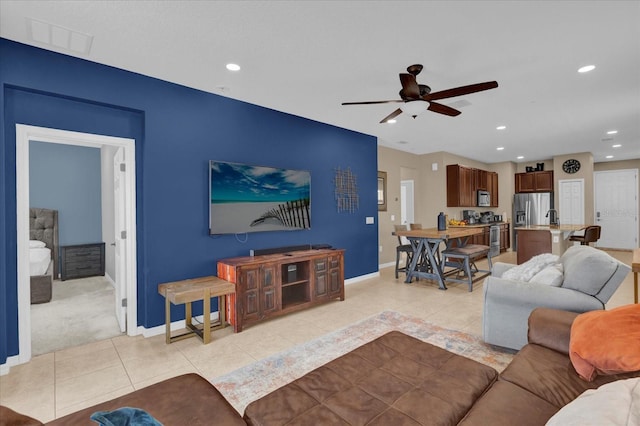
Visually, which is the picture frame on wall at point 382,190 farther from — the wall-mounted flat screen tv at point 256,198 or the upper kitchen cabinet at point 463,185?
the wall-mounted flat screen tv at point 256,198

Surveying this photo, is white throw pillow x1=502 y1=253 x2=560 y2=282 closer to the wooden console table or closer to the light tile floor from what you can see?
the light tile floor

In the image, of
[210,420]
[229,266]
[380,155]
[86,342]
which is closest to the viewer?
[210,420]

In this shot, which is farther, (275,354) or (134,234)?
(134,234)

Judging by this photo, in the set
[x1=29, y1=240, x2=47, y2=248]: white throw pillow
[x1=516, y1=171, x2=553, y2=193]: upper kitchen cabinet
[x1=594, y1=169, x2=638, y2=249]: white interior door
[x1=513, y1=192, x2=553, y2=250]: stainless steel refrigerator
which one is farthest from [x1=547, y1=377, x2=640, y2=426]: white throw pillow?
[x1=594, y1=169, x2=638, y2=249]: white interior door

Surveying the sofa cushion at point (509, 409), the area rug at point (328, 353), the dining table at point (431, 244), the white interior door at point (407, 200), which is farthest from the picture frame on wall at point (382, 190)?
the sofa cushion at point (509, 409)

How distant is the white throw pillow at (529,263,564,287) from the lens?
2543 millimetres

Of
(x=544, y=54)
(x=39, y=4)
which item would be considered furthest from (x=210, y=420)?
(x=544, y=54)

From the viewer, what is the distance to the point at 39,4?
210 cm

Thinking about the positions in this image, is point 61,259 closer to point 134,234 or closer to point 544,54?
point 134,234

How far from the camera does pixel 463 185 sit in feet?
24.6

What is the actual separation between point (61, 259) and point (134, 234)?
3.77m

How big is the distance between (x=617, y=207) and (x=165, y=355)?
11651 mm

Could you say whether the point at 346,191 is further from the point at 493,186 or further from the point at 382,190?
the point at 493,186

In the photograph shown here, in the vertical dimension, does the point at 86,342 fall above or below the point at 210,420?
below
